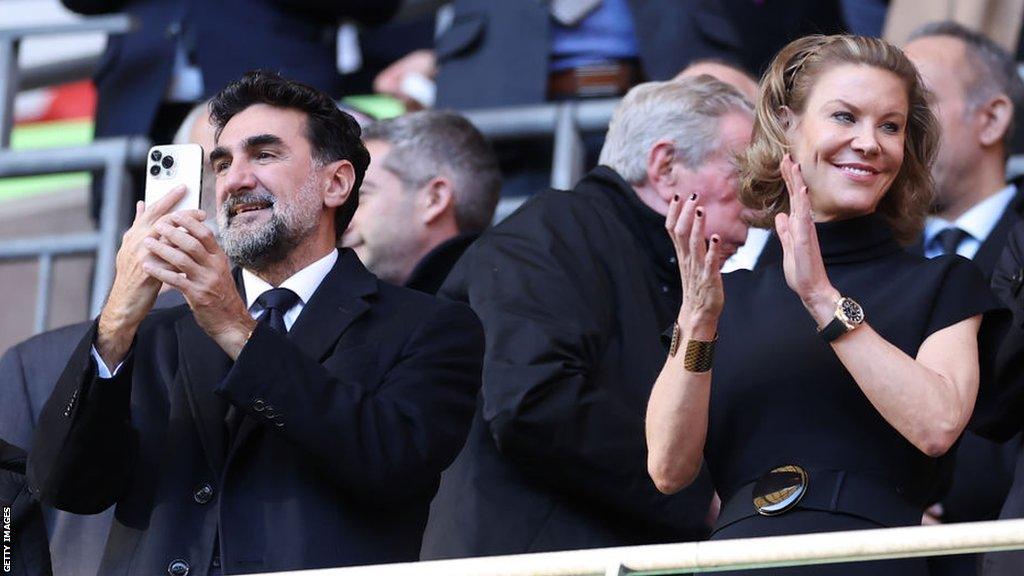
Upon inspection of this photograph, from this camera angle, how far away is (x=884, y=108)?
14.7ft

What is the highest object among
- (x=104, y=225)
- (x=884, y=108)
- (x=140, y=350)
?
(x=884, y=108)

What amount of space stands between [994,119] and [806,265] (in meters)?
2.76

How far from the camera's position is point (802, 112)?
4.55 m

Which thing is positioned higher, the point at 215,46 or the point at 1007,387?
the point at 1007,387

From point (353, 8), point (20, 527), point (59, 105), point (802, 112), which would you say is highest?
point (802, 112)

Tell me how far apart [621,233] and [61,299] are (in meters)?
3.59

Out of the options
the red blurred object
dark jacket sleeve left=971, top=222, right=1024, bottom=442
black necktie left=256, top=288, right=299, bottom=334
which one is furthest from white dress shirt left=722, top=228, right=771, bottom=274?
the red blurred object

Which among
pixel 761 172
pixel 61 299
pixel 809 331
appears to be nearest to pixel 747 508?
pixel 809 331

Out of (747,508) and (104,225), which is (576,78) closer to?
(104,225)

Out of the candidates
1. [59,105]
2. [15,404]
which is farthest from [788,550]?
[59,105]

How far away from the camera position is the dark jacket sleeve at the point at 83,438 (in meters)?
4.38

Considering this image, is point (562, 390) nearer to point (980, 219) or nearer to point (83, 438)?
point (83, 438)

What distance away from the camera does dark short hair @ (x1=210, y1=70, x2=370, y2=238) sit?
4.93 metres

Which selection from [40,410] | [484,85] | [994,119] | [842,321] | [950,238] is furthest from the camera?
[484,85]
